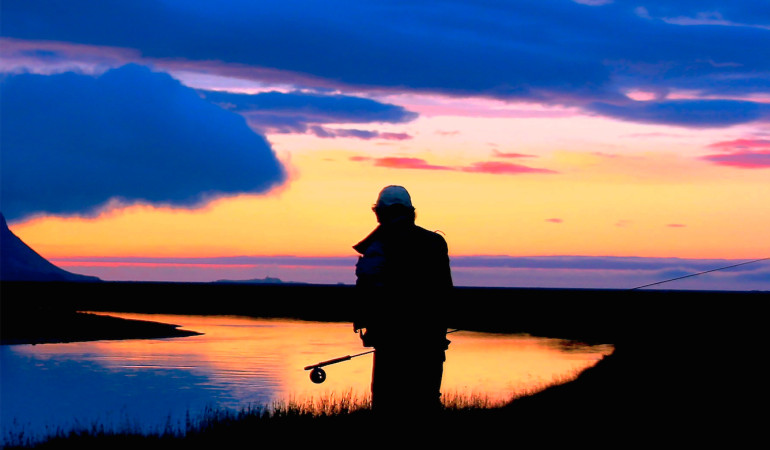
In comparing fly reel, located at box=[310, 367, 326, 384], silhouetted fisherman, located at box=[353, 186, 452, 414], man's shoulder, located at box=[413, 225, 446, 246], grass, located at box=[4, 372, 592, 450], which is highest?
man's shoulder, located at box=[413, 225, 446, 246]

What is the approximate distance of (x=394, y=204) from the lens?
7945 millimetres

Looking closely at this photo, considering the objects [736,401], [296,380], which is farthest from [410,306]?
[296,380]

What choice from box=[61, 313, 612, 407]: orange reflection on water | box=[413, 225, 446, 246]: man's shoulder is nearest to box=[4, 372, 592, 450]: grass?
box=[413, 225, 446, 246]: man's shoulder

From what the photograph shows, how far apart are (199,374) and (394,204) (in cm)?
2123

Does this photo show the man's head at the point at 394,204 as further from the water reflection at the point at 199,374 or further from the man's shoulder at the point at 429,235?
the water reflection at the point at 199,374

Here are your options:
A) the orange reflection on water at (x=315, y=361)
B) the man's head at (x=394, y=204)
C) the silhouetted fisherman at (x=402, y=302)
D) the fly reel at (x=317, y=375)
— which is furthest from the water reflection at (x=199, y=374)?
the man's head at (x=394, y=204)

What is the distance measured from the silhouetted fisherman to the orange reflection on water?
11820 mm

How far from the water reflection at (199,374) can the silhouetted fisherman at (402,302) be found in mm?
8471

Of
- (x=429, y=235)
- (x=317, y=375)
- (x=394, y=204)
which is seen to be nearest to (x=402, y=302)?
(x=429, y=235)

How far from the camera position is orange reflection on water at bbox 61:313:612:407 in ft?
79.3

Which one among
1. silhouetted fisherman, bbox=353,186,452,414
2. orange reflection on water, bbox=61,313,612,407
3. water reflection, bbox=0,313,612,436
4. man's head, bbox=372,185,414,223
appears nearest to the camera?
silhouetted fisherman, bbox=353,186,452,414

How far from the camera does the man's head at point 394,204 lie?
795 cm

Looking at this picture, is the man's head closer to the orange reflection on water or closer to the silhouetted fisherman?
the silhouetted fisherman

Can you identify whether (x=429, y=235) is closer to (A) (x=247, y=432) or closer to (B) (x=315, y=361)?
(A) (x=247, y=432)
